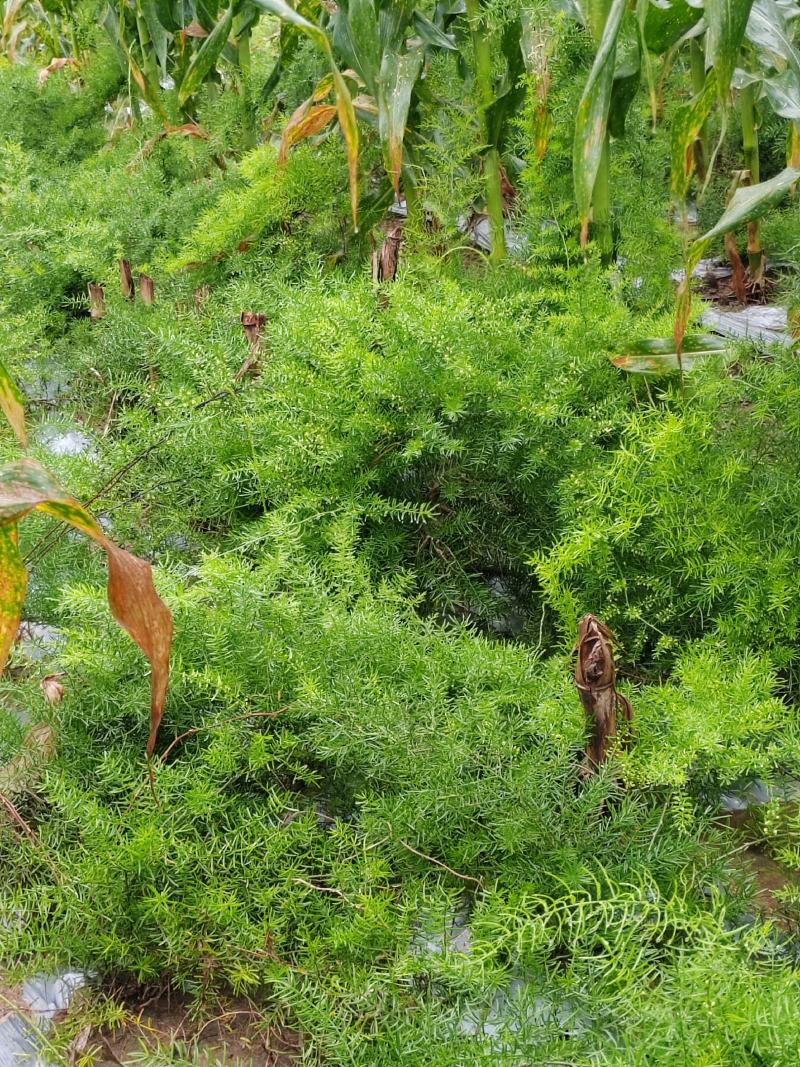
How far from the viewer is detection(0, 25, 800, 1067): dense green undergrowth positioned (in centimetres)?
106

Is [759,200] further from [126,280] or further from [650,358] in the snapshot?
[126,280]

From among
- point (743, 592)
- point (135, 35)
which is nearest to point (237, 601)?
point (743, 592)

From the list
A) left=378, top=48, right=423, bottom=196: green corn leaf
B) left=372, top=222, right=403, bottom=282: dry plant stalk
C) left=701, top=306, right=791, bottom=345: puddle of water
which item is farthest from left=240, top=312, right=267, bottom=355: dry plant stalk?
left=701, top=306, right=791, bottom=345: puddle of water

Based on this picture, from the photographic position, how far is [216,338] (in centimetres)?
218

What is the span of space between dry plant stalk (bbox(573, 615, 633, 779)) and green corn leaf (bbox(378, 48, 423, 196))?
142cm

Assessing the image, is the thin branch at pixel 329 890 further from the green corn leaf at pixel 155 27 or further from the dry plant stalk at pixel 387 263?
the green corn leaf at pixel 155 27

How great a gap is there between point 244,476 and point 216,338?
53cm

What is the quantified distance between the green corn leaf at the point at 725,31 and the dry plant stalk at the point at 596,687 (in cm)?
86

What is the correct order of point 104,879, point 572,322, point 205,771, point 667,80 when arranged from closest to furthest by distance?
point 104,879
point 205,771
point 572,322
point 667,80

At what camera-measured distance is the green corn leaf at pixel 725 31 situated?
1.38 meters

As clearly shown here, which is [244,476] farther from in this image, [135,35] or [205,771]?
[135,35]

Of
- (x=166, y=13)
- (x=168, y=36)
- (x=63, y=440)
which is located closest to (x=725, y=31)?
(x=63, y=440)

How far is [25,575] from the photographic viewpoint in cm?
84

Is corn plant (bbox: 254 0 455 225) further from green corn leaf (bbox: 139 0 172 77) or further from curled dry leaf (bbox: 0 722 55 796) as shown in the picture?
curled dry leaf (bbox: 0 722 55 796)
